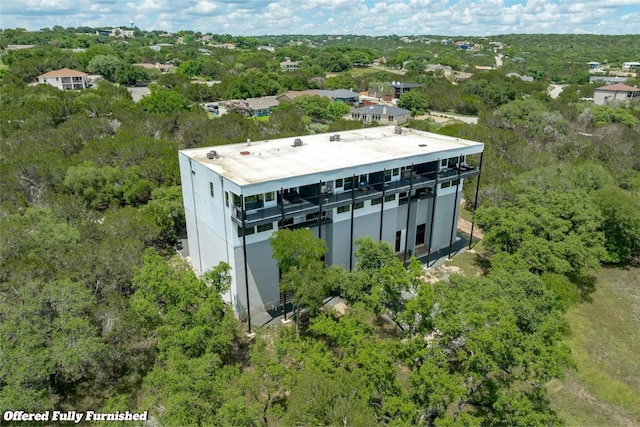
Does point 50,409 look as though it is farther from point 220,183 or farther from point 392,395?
point 392,395

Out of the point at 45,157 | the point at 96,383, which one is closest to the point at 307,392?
the point at 96,383

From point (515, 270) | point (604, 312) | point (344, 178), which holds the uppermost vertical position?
point (344, 178)

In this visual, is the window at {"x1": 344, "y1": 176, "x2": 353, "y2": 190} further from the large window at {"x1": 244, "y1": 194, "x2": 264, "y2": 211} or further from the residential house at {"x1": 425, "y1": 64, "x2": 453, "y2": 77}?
the residential house at {"x1": 425, "y1": 64, "x2": 453, "y2": 77}

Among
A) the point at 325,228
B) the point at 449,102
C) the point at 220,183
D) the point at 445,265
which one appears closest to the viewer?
the point at 220,183

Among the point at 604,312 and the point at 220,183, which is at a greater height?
the point at 220,183

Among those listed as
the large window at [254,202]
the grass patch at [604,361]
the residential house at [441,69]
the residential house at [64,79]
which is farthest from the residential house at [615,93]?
the residential house at [64,79]

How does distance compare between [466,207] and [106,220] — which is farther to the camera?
[466,207]

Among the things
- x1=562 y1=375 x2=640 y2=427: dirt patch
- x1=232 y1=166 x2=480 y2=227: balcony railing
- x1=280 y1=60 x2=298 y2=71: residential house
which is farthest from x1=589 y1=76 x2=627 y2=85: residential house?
x1=562 y1=375 x2=640 y2=427: dirt patch
